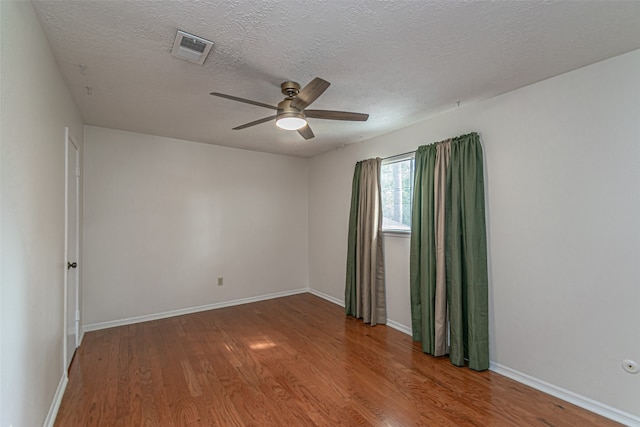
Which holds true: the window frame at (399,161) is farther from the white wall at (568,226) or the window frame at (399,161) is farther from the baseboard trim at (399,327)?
the baseboard trim at (399,327)

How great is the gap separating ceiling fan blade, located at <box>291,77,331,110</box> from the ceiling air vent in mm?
650

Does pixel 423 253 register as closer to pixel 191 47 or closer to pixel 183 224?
pixel 191 47

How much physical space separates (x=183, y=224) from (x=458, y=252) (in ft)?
11.9

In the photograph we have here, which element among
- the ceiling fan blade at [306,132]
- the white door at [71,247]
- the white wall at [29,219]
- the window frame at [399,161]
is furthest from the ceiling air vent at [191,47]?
the window frame at [399,161]

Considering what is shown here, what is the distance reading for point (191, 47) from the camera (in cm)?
193

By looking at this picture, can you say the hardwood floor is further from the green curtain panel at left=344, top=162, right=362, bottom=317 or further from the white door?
the green curtain panel at left=344, top=162, right=362, bottom=317

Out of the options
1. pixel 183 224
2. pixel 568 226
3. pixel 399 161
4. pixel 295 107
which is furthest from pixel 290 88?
pixel 183 224

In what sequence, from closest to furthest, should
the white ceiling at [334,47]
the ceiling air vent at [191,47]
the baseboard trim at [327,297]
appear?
the white ceiling at [334,47] < the ceiling air vent at [191,47] < the baseboard trim at [327,297]

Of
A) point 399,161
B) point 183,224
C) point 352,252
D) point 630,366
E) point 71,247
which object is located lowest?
point 630,366

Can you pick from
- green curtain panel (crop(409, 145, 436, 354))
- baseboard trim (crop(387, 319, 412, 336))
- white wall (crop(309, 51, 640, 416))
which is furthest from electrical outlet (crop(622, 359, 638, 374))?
baseboard trim (crop(387, 319, 412, 336))

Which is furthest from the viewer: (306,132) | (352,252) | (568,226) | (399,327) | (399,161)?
(352,252)

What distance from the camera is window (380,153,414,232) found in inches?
145

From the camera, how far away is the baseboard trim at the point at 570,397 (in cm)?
200

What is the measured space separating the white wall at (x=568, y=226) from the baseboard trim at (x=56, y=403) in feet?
11.5
